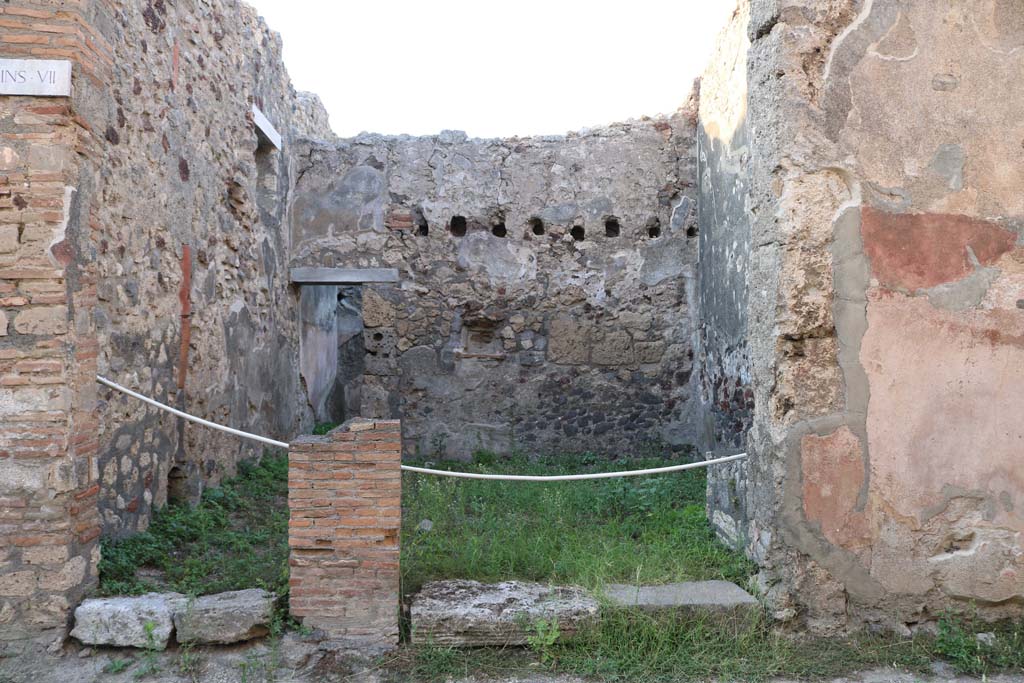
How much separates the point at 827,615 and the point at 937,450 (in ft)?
2.74

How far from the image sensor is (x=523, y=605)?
3037 millimetres

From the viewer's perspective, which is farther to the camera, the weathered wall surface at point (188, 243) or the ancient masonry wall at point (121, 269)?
the weathered wall surface at point (188, 243)

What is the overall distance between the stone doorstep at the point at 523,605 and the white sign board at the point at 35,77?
261 centimetres

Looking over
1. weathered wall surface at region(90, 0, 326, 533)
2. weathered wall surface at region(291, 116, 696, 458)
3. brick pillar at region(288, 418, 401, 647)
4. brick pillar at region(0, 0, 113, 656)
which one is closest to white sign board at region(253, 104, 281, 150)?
weathered wall surface at region(90, 0, 326, 533)

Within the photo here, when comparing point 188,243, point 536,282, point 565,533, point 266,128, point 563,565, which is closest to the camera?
point 563,565

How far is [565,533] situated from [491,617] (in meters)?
1.43

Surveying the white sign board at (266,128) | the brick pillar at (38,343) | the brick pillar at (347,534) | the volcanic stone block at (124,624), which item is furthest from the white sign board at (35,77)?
the white sign board at (266,128)

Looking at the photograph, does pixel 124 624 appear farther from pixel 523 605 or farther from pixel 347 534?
pixel 523 605

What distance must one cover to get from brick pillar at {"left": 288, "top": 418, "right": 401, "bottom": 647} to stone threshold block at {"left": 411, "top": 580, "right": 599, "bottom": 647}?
0.49 ft

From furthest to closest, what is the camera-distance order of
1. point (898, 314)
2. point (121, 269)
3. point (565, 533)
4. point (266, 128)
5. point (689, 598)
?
point (266, 128) < point (565, 533) < point (121, 269) < point (689, 598) < point (898, 314)

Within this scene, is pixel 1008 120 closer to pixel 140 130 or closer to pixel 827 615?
pixel 827 615

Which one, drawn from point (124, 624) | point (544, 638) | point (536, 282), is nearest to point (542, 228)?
point (536, 282)

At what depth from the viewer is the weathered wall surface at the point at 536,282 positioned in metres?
7.79

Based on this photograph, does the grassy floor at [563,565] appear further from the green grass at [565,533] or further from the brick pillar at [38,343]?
the brick pillar at [38,343]
